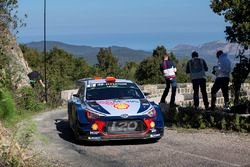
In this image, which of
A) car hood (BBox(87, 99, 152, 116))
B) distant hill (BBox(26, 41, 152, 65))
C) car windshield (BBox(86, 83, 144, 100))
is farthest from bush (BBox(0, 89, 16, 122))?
distant hill (BBox(26, 41, 152, 65))

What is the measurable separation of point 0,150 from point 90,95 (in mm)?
5337

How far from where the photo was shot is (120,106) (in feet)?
39.0

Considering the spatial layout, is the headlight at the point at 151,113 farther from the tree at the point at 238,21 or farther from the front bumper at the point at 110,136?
the tree at the point at 238,21

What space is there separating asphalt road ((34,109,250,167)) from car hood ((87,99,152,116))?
702mm

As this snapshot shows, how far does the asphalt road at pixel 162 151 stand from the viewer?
950 cm

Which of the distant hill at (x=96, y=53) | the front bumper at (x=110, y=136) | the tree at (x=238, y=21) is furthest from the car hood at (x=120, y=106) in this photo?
the distant hill at (x=96, y=53)

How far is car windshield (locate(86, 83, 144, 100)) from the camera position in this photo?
42.0ft

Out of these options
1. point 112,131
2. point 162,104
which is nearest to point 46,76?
point 162,104

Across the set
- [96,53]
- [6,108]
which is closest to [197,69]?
[6,108]

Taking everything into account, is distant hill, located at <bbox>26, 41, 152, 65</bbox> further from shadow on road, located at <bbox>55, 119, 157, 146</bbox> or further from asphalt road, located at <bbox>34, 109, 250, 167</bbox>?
asphalt road, located at <bbox>34, 109, 250, 167</bbox>

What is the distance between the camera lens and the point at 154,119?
11.8m

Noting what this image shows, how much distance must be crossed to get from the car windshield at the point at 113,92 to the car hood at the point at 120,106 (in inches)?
18.4

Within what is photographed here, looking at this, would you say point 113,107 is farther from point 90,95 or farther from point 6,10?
point 6,10

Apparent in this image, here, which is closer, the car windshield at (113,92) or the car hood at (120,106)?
the car hood at (120,106)
